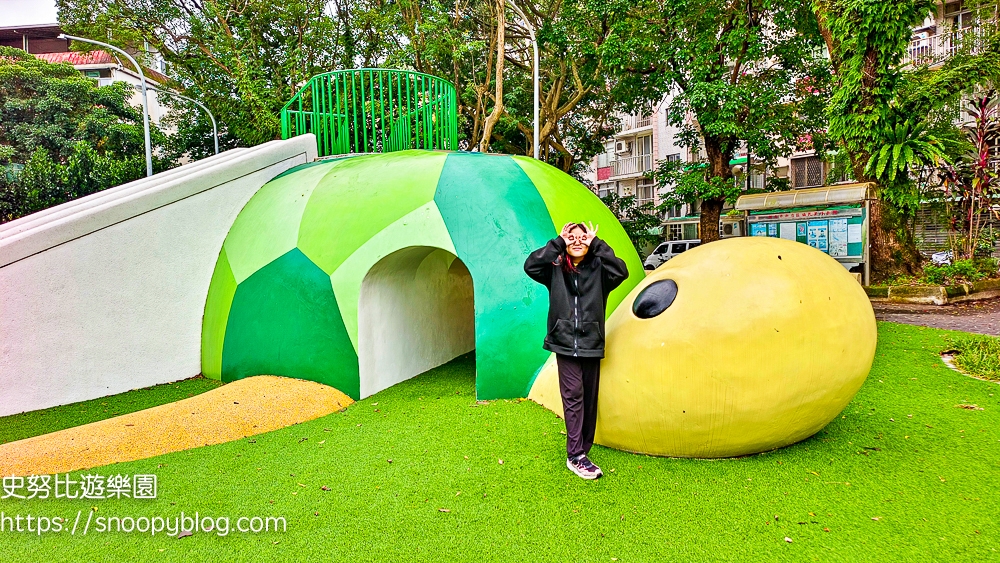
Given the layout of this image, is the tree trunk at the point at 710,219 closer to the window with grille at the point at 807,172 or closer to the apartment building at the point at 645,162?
the apartment building at the point at 645,162

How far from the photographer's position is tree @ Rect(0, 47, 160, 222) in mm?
18891

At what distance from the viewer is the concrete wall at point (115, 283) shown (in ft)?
17.6

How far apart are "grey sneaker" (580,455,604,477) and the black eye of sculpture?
1.05 metres

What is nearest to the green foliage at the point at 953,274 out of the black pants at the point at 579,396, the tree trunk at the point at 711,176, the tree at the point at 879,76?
the tree at the point at 879,76

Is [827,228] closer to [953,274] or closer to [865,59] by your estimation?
[953,274]

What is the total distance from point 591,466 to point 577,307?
41.3 inches

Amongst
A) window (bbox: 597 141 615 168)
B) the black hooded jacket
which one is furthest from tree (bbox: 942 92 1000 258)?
window (bbox: 597 141 615 168)

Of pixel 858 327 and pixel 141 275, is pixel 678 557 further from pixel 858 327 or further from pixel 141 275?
pixel 141 275

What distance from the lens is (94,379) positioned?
586 centimetres

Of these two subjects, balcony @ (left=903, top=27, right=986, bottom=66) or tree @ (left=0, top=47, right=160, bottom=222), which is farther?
tree @ (left=0, top=47, right=160, bottom=222)

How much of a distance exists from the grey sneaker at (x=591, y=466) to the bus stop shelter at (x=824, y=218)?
1037cm

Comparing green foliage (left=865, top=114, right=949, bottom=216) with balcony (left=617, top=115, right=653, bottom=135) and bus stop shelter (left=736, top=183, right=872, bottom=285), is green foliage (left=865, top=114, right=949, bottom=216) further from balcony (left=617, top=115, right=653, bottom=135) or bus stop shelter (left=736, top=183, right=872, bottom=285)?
balcony (left=617, top=115, right=653, bottom=135)

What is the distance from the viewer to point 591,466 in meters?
3.74

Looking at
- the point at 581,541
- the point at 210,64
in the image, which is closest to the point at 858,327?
the point at 581,541
